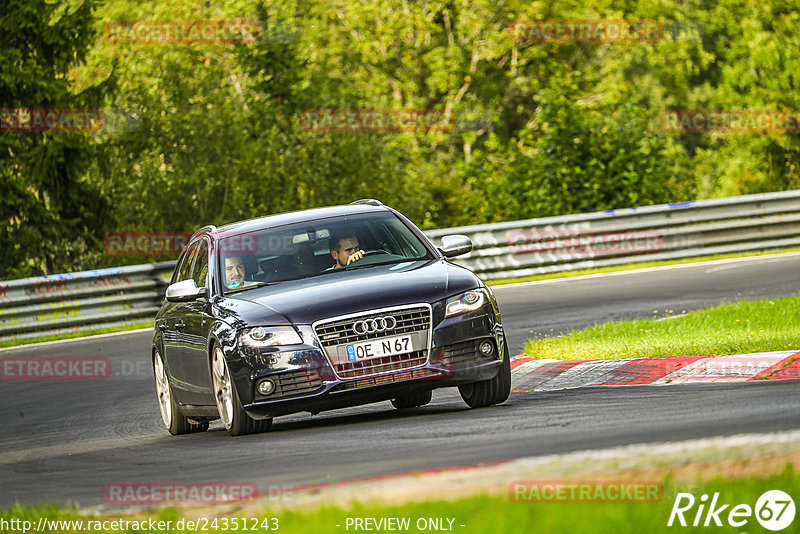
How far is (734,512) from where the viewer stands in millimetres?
4430

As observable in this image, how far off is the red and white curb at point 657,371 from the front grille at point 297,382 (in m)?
2.67

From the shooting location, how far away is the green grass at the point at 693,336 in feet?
35.4

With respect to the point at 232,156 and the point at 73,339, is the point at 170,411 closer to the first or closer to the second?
the point at 73,339

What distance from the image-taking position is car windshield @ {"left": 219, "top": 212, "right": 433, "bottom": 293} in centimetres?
965

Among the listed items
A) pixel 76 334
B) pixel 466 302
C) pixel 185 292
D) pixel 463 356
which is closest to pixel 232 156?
pixel 76 334

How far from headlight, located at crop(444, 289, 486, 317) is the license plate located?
15.1 inches

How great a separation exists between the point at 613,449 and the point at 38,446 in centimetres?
579

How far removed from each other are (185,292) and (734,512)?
6039 millimetres

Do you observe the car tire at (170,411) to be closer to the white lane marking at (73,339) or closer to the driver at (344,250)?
the driver at (344,250)

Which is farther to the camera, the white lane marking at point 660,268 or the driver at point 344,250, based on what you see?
the white lane marking at point 660,268

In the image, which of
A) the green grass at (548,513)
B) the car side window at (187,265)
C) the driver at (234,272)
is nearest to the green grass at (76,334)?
the car side window at (187,265)

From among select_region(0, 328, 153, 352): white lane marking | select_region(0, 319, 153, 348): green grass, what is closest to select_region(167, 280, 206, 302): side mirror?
select_region(0, 328, 153, 352): white lane marking

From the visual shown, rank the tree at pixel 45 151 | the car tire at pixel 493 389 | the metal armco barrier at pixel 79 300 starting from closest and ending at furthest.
A: the car tire at pixel 493 389 → the metal armco barrier at pixel 79 300 → the tree at pixel 45 151

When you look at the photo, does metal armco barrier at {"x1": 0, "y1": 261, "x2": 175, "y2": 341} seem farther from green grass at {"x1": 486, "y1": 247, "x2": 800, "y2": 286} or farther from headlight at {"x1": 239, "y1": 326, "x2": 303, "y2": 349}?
headlight at {"x1": 239, "y1": 326, "x2": 303, "y2": 349}
